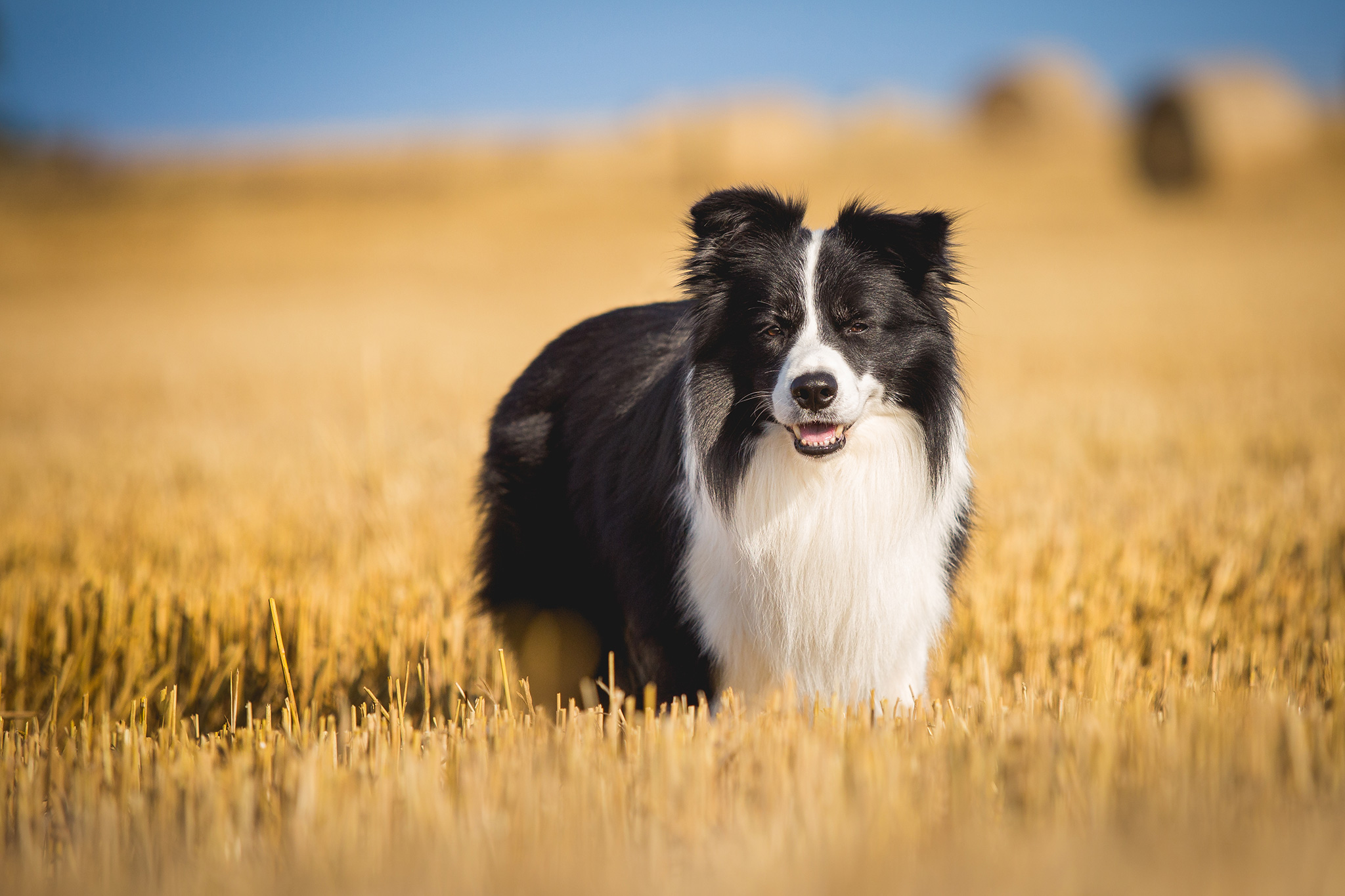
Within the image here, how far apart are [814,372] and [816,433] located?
0.62 feet

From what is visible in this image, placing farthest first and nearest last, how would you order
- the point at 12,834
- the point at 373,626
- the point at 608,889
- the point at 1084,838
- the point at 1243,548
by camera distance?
the point at 1243,548
the point at 373,626
the point at 12,834
the point at 1084,838
the point at 608,889

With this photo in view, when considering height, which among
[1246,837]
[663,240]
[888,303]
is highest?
[663,240]

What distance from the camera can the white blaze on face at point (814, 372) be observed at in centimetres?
230

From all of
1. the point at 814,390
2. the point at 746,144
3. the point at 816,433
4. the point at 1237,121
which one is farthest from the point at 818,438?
the point at 746,144

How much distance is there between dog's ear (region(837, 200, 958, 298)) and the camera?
2492 millimetres

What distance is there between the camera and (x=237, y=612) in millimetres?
3352

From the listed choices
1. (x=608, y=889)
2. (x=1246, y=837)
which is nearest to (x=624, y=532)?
(x=608, y=889)

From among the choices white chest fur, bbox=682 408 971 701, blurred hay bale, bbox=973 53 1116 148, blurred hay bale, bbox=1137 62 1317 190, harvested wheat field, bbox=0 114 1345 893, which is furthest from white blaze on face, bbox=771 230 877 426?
blurred hay bale, bbox=973 53 1116 148

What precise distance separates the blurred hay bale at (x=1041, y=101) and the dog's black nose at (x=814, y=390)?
29.3 m

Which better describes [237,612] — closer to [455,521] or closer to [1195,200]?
[455,521]

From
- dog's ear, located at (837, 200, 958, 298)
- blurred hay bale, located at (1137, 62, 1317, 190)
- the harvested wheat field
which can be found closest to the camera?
the harvested wheat field

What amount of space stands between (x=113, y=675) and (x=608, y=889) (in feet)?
8.06

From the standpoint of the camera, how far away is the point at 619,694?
2215 millimetres

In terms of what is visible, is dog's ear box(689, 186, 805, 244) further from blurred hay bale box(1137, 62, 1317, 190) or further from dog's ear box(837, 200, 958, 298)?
blurred hay bale box(1137, 62, 1317, 190)
